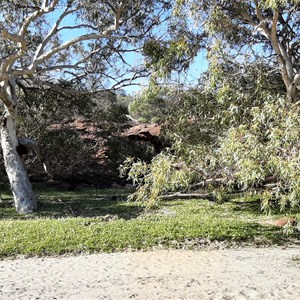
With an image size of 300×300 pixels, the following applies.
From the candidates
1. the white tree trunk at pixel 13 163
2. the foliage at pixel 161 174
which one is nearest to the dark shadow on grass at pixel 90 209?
the white tree trunk at pixel 13 163

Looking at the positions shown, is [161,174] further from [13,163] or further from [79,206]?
[13,163]

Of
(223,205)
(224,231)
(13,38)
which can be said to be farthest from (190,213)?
(13,38)

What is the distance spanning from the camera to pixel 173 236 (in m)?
9.24

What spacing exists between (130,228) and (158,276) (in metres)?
3.25

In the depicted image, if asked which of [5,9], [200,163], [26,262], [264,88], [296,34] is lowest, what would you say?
[26,262]

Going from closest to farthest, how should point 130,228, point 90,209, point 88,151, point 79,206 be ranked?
point 130,228 < point 90,209 < point 79,206 < point 88,151

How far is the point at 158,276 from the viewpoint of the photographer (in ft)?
22.1

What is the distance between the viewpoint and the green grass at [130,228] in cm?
867

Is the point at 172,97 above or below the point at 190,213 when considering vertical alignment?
above

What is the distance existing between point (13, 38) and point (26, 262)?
20.6 ft

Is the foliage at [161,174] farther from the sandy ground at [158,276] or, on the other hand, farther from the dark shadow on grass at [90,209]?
the dark shadow on grass at [90,209]

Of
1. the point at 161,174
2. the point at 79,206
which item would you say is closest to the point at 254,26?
the point at 161,174

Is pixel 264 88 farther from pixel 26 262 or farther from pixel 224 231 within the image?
pixel 26 262

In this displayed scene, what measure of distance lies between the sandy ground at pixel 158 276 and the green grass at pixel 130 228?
1.90 ft
